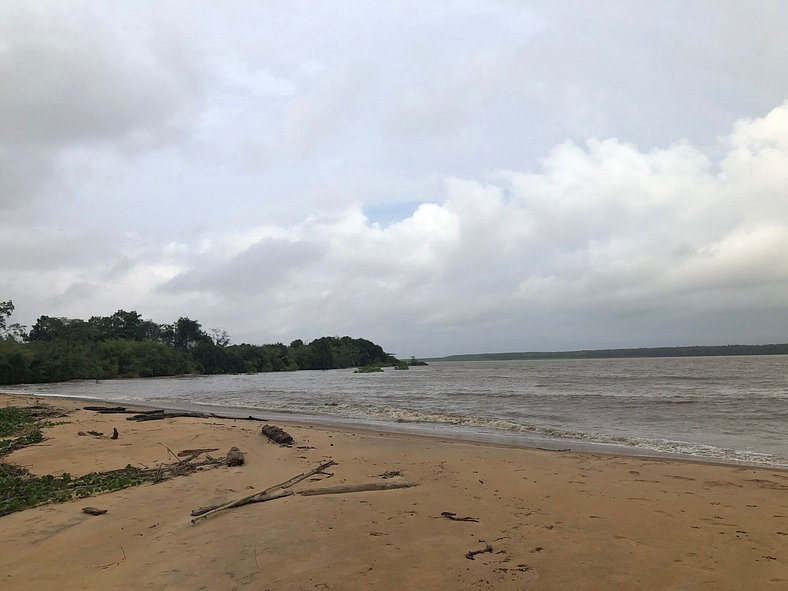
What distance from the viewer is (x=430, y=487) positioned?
25.4 feet

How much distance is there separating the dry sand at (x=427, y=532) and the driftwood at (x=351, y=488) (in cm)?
23

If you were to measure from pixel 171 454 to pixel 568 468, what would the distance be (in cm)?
844

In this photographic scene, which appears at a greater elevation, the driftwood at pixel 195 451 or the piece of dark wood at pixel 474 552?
the piece of dark wood at pixel 474 552

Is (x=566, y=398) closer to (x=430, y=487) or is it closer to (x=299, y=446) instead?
(x=299, y=446)

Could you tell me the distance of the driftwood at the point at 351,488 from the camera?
289 inches

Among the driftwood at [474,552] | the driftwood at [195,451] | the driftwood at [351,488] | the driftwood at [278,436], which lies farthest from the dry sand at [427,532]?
the driftwood at [278,436]

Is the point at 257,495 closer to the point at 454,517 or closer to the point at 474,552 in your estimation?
the point at 454,517

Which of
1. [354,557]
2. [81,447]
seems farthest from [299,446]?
[354,557]

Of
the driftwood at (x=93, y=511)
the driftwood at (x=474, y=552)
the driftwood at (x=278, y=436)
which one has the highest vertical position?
the driftwood at (x=93, y=511)

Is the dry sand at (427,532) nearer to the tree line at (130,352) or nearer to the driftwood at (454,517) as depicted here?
the driftwood at (454,517)

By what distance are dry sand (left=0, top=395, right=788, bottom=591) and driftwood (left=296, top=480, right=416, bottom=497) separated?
23 cm

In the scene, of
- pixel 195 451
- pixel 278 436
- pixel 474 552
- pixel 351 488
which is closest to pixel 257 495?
pixel 351 488

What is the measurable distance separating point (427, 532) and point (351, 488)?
2.20 m

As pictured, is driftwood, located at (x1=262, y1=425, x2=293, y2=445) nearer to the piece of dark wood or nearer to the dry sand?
the dry sand
